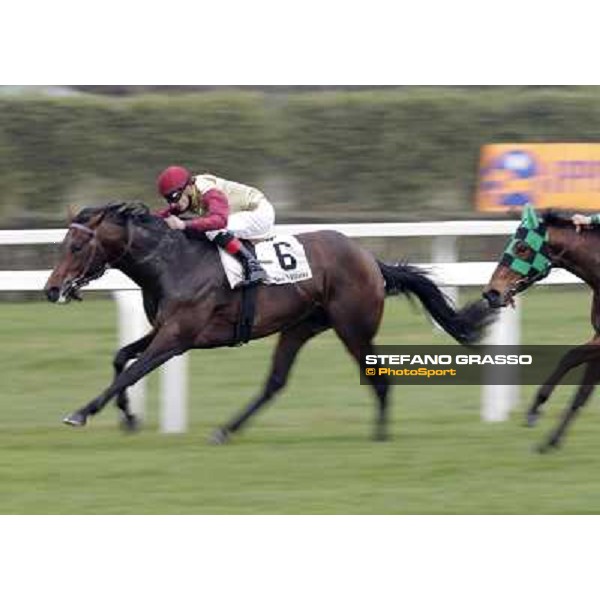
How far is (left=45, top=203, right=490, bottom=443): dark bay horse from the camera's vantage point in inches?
360

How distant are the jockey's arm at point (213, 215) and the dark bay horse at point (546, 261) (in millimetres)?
1512

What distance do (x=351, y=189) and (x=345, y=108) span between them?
2.58 feet

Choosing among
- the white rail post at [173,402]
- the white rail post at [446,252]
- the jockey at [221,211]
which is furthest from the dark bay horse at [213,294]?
the white rail post at [446,252]

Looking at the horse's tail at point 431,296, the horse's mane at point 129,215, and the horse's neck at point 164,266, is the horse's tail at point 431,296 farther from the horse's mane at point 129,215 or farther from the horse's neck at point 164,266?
the horse's mane at point 129,215

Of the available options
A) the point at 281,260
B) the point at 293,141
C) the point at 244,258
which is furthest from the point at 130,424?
the point at 293,141

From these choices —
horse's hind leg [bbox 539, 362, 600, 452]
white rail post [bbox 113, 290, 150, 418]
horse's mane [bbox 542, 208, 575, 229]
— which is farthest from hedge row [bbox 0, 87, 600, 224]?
horse's hind leg [bbox 539, 362, 600, 452]

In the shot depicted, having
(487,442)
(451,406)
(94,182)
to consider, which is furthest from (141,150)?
(487,442)

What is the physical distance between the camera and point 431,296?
10000mm

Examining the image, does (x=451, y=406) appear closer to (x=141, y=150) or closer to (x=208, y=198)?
(x=208, y=198)

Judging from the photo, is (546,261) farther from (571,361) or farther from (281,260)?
(281,260)

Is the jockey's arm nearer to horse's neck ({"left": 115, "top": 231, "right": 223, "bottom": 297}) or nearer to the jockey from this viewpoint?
the jockey

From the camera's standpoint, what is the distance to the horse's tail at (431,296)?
9875 millimetres

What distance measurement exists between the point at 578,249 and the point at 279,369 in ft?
6.22

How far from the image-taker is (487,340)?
33.0 ft
